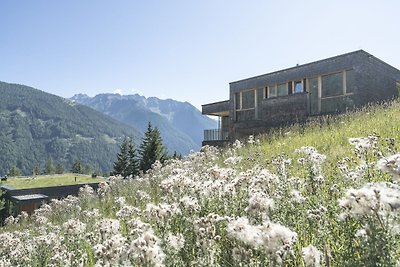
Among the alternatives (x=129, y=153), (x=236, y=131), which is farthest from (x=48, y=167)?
(x=236, y=131)

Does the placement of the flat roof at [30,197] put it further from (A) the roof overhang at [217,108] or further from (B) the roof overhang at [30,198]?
(A) the roof overhang at [217,108]

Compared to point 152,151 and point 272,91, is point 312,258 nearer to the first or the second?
point 272,91

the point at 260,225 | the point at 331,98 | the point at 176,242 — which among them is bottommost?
the point at 176,242

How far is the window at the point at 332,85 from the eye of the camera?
25984mm

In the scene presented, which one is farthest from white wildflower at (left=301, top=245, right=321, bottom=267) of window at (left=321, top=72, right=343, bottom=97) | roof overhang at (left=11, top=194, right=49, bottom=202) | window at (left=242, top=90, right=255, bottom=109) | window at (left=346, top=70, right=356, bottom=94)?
roof overhang at (left=11, top=194, right=49, bottom=202)

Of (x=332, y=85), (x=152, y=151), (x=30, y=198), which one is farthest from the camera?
(x=30, y=198)

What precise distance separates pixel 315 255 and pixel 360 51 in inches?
980

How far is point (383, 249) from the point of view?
2785 mm

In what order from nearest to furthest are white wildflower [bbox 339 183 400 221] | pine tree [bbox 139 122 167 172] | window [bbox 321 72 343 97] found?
white wildflower [bbox 339 183 400 221] < window [bbox 321 72 343 97] < pine tree [bbox 139 122 167 172]

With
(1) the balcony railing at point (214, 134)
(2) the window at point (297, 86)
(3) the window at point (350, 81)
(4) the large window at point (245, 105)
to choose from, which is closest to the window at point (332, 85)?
(3) the window at point (350, 81)

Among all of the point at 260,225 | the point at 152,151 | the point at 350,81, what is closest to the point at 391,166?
the point at 260,225

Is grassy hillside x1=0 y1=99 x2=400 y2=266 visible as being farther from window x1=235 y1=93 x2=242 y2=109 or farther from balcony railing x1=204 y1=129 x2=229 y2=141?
→ balcony railing x1=204 y1=129 x2=229 y2=141

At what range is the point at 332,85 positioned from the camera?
2652 cm

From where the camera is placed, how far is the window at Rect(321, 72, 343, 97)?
85.3 feet
